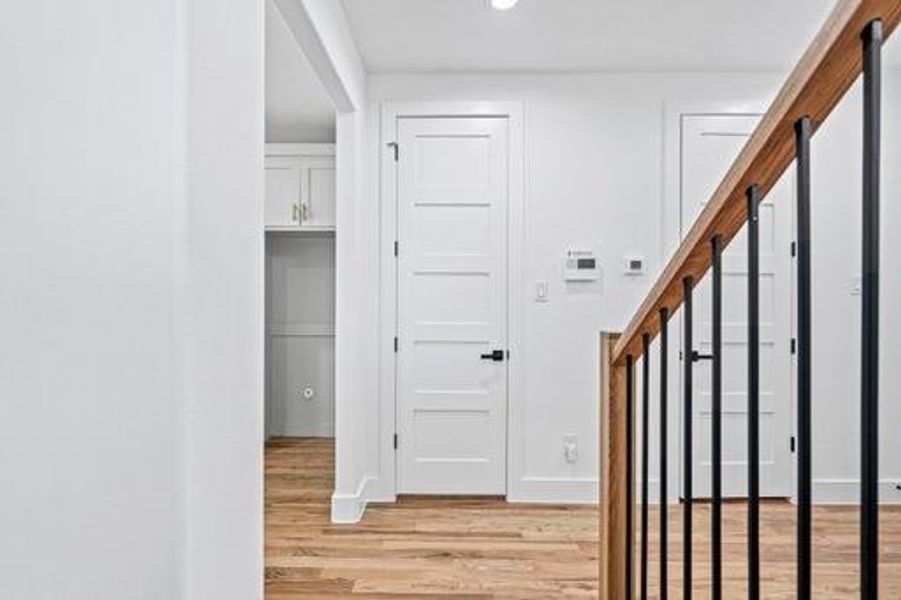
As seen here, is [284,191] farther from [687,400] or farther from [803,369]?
[803,369]

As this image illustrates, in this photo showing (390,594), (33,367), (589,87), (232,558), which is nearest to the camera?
(33,367)

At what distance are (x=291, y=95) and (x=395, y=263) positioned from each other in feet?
4.62

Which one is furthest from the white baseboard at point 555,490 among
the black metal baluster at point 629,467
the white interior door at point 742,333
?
the black metal baluster at point 629,467

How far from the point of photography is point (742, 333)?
445 centimetres

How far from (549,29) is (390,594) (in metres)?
2.83

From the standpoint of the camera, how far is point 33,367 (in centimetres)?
88

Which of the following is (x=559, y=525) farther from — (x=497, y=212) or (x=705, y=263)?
(x=705, y=263)

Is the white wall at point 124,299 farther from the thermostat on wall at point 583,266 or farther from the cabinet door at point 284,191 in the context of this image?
the cabinet door at point 284,191

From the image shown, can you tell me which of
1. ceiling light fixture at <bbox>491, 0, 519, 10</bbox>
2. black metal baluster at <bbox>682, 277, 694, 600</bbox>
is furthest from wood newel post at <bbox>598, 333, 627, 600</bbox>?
ceiling light fixture at <bbox>491, 0, 519, 10</bbox>

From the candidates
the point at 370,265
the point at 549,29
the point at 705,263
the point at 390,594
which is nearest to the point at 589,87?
the point at 549,29

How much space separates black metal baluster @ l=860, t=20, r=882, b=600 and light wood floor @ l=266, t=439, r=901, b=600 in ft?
7.64

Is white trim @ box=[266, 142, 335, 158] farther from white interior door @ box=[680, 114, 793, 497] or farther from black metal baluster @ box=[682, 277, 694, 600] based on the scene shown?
black metal baluster @ box=[682, 277, 694, 600]

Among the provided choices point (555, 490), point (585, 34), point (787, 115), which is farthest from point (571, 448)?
point (787, 115)

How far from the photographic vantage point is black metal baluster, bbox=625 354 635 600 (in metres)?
1.93
